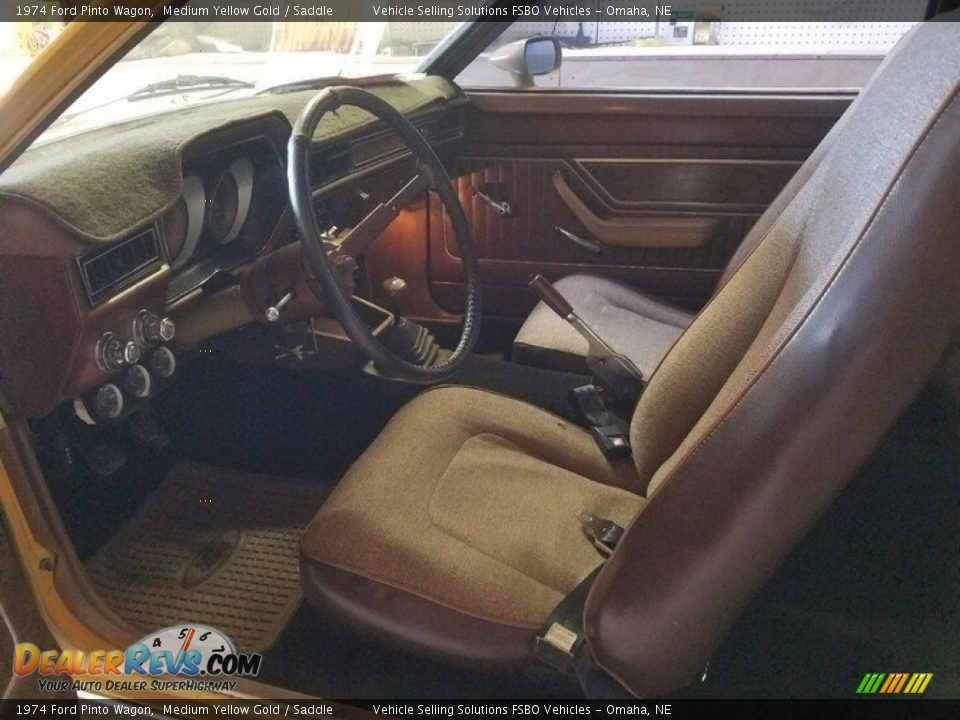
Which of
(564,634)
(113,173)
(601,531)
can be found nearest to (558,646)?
(564,634)

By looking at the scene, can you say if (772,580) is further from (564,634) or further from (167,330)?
(167,330)

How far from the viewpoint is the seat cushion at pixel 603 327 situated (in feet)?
A: 5.17

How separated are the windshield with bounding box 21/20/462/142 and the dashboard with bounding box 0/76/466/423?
0.61 ft

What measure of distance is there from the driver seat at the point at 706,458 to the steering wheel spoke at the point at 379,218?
11.6 inches

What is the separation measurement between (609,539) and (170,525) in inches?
39.1

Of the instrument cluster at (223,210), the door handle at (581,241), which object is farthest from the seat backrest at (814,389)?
the door handle at (581,241)

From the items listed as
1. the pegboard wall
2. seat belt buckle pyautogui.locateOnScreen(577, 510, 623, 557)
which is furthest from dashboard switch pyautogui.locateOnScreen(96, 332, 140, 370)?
the pegboard wall

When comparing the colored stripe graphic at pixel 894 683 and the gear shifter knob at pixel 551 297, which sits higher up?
the gear shifter knob at pixel 551 297

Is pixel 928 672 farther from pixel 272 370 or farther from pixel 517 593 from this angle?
pixel 272 370

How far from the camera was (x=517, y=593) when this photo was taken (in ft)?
2.91

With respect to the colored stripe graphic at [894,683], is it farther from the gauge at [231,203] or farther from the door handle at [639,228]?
the gauge at [231,203]

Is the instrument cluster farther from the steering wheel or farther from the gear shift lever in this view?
the gear shift lever

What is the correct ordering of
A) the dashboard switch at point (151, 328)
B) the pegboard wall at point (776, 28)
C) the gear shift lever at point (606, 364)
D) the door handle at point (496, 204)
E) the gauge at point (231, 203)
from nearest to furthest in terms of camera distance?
the dashboard switch at point (151, 328) < the gauge at point (231, 203) < the gear shift lever at point (606, 364) < the pegboard wall at point (776, 28) < the door handle at point (496, 204)

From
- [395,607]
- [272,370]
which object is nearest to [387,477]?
[395,607]
